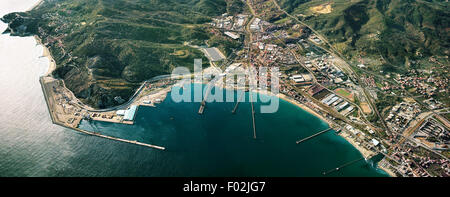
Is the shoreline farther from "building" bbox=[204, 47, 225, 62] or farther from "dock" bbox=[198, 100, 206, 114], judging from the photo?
"building" bbox=[204, 47, 225, 62]

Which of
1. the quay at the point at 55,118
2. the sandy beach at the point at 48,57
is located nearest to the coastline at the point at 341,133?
the quay at the point at 55,118

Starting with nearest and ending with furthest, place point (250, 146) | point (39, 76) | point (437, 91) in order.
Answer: point (250, 146)
point (437, 91)
point (39, 76)

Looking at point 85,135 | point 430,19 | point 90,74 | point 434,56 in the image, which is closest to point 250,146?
point 85,135

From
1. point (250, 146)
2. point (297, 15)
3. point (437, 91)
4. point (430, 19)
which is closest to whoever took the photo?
point (250, 146)

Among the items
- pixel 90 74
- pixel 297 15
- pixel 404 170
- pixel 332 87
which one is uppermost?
pixel 297 15

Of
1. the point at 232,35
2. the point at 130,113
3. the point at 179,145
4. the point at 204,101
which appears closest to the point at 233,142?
the point at 179,145

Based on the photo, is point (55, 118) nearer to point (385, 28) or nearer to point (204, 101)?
point (204, 101)

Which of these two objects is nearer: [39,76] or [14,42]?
[39,76]

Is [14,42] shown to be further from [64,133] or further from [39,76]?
[64,133]
